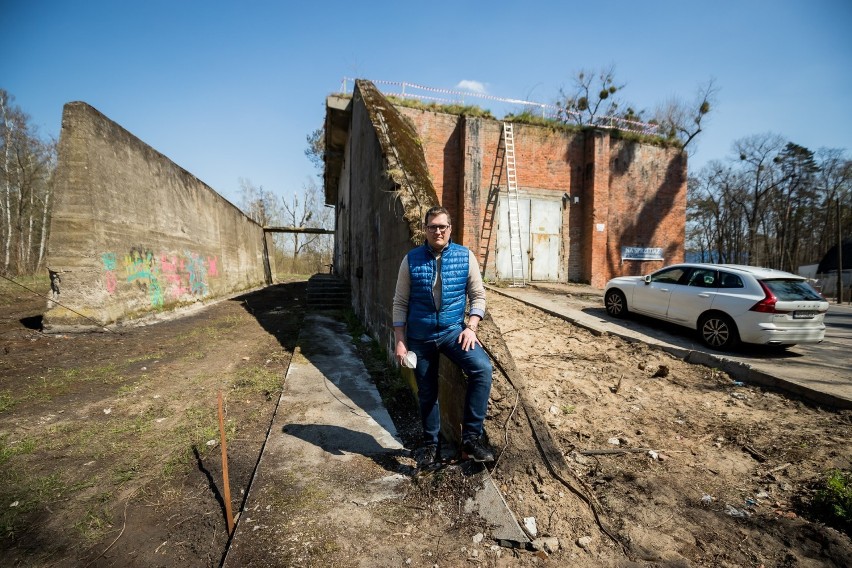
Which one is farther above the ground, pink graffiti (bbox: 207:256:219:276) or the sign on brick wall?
the sign on brick wall

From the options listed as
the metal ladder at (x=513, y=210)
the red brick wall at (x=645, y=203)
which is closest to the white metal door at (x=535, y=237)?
the metal ladder at (x=513, y=210)

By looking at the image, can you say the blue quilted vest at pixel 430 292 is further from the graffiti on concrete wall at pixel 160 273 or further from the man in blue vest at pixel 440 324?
the graffiti on concrete wall at pixel 160 273

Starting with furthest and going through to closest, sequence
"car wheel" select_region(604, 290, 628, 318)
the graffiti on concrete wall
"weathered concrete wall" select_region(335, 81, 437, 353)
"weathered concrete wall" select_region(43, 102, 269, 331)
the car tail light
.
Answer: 1. "car wheel" select_region(604, 290, 628, 318)
2. the graffiti on concrete wall
3. "weathered concrete wall" select_region(43, 102, 269, 331)
4. the car tail light
5. "weathered concrete wall" select_region(335, 81, 437, 353)

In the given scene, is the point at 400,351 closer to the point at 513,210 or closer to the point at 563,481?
the point at 563,481

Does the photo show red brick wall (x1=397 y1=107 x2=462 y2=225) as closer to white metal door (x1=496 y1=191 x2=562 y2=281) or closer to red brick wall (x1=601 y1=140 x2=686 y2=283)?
white metal door (x1=496 y1=191 x2=562 y2=281)

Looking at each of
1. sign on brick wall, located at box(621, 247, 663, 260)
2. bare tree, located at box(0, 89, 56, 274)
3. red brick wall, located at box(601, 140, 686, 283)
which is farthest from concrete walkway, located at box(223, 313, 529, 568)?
bare tree, located at box(0, 89, 56, 274)

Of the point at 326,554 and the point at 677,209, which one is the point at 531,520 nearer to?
the point at 326,554

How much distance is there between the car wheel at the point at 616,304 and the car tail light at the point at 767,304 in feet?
8.26

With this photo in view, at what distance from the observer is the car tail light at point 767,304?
5.92m

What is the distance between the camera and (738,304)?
20.4 ft

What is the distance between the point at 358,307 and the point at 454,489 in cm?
720

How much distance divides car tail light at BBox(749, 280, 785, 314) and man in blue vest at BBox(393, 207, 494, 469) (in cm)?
608

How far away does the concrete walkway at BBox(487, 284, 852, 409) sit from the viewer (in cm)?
453

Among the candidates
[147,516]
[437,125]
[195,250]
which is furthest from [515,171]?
[147,516]
